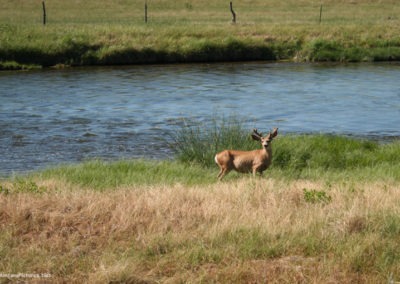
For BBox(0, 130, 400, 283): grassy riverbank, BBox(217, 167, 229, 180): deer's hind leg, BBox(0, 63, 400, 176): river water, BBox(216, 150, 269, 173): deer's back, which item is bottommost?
BBox(0, 63, 400, 176): river water

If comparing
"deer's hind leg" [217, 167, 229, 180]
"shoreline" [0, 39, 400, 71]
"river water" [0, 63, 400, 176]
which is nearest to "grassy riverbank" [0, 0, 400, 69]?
"shoreline" [0, 39, 400, 71]

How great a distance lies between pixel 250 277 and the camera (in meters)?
8.15

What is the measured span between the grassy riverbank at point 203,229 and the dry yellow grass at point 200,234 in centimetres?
1

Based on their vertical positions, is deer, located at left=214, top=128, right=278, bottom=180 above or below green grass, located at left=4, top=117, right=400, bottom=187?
above

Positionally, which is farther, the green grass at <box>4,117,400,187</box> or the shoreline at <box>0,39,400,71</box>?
the shoreline at <box>0,39,400,71</box>

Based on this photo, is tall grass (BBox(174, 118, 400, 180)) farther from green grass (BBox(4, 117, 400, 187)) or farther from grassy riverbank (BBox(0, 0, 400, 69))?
grassy riverbank (BBox(0, 0, 400, 69))

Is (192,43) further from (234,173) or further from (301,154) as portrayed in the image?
(234,173)

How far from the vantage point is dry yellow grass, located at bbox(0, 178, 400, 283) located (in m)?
8.21

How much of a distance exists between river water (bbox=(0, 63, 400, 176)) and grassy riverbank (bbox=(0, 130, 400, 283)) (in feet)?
16.9

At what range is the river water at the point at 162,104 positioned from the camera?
736 inches

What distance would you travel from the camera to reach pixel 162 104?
2553 cm

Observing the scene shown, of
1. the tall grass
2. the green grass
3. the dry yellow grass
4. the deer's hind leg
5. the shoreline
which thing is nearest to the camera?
the dry yellow grass

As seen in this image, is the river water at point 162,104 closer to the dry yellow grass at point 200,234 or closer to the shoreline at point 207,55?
the shoreline at point 207,55

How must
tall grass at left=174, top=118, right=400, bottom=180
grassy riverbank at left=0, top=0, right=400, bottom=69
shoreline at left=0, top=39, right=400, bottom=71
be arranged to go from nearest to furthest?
tall grass at left=174, top=118, right=400, bottom=180, shoreline at left=0, top=39, right=400, bottom=71, grassy riverbank at left=0, top=0, right=400, bottom=69
